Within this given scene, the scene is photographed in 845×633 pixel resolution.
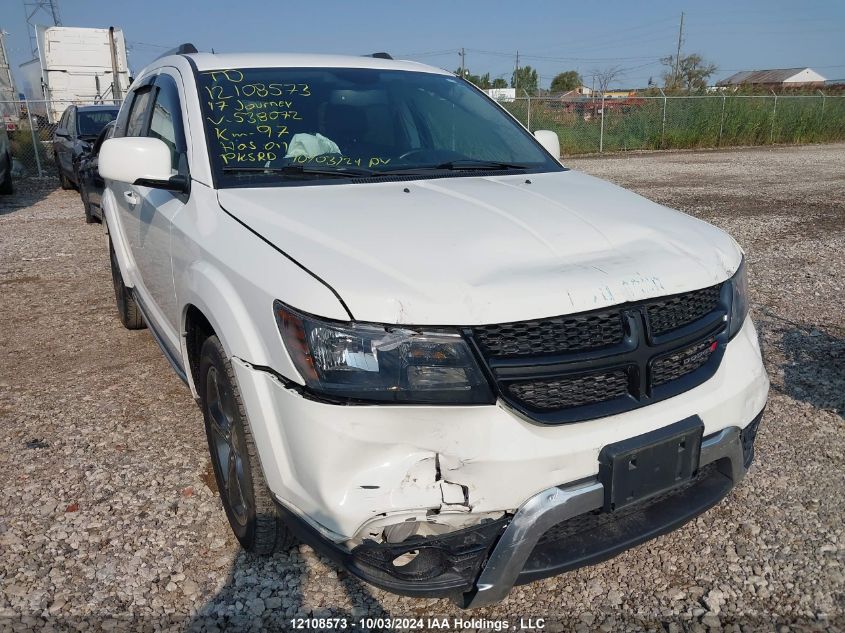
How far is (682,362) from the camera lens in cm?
227

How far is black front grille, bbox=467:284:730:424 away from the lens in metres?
1.98

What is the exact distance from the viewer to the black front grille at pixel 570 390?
6.57 ft

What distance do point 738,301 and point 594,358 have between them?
0.83 m

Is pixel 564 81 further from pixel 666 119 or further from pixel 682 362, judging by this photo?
pixel 682 362

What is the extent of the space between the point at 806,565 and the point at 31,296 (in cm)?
634

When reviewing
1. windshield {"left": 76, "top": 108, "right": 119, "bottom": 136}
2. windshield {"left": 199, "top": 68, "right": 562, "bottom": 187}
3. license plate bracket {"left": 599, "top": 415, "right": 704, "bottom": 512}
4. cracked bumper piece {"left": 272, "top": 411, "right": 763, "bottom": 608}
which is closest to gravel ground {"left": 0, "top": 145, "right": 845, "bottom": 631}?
cracked bumper piece {"left": 272, "top": 411, "right": 763, "bottom": 608}

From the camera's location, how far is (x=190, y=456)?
3.50m

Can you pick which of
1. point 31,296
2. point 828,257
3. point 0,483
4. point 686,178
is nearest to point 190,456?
point 0,483

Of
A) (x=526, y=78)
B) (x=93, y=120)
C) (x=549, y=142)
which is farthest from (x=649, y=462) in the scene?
(x=526, y=78)

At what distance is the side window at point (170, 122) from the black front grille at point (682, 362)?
201cm

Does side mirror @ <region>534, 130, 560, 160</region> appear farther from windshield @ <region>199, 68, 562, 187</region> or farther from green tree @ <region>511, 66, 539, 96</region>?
green tree @ <region>511, 66, 539, 96</region>

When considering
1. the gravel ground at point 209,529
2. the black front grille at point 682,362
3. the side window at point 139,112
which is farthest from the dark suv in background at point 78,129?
the black front grille at point 682,362

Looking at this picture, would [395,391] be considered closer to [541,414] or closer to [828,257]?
[541,414]

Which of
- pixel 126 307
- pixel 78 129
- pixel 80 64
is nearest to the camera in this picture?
pixel 126 307
